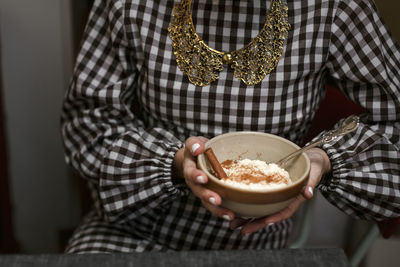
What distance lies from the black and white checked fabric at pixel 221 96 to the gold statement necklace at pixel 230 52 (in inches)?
0.5

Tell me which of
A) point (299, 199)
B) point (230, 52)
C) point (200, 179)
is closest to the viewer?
point (200, 179)

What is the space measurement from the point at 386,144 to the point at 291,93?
0.70ft

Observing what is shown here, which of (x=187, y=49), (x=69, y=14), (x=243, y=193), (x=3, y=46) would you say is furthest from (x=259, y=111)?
(x=3, y=46)

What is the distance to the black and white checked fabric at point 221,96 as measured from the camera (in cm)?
93

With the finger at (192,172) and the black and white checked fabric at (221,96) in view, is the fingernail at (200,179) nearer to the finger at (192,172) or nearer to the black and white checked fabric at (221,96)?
the finger at (192,172)

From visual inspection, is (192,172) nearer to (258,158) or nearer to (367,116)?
(258,158)

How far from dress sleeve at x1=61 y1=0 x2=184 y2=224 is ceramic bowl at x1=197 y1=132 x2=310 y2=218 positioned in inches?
6.2

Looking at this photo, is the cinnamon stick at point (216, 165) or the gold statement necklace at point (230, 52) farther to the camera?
the gold statement necklace at point (230, 52)

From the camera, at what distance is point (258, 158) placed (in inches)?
33.1

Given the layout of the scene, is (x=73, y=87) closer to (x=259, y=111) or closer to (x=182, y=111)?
(x=182, y=111)

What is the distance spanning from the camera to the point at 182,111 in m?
0.97

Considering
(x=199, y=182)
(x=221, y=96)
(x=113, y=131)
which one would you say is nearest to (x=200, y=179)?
(x=199, y=182)

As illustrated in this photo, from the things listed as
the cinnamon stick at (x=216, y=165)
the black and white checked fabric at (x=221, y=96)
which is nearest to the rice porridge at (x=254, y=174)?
the cinnamon stick at (x=216, y=165)

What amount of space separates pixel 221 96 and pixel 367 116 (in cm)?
31
